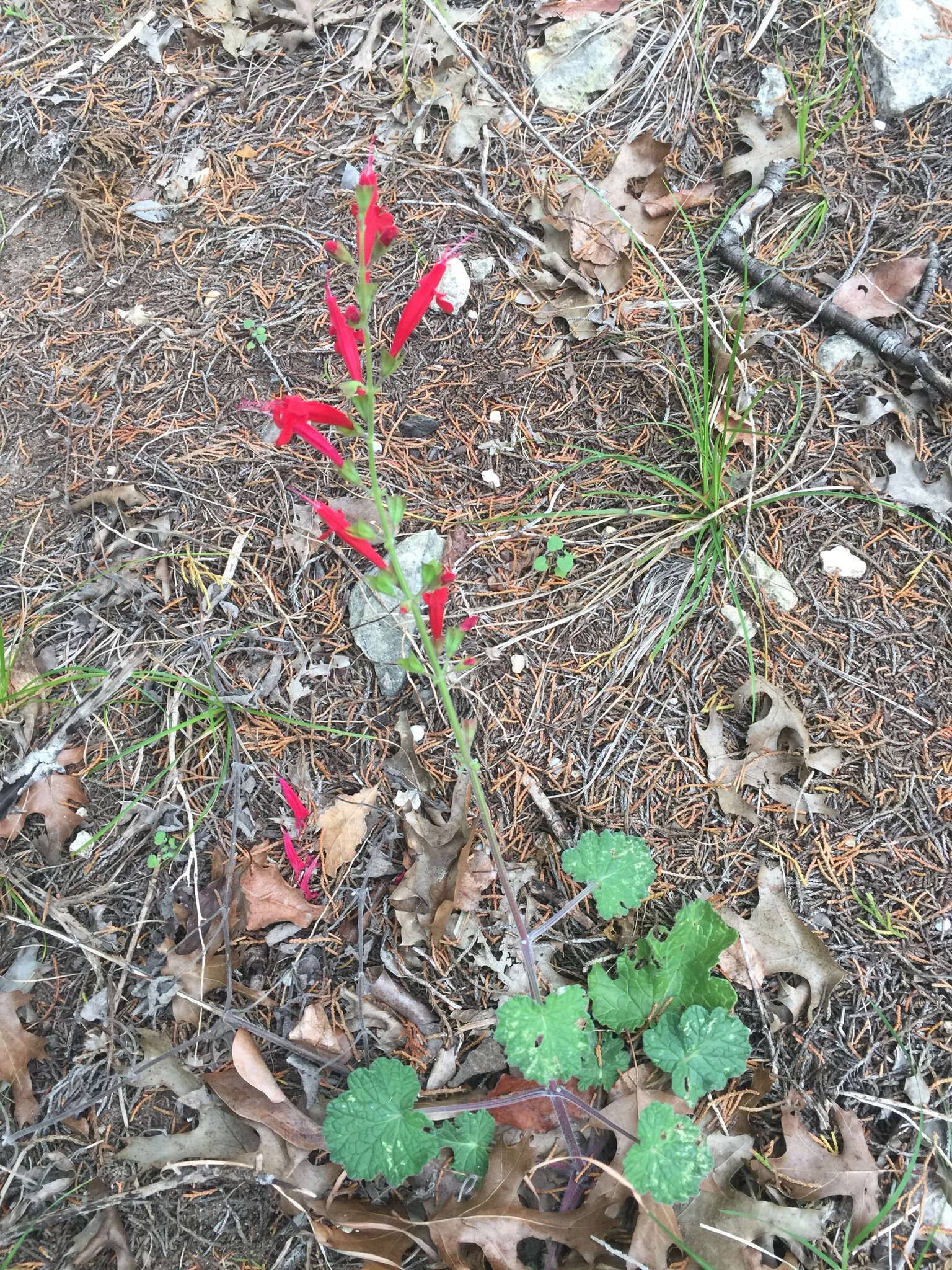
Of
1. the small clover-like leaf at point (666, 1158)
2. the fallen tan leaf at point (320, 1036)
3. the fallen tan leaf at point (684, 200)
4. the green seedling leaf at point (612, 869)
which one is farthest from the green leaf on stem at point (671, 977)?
the fallen tan leaf at point (684, 200)

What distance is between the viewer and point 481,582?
2254 mm

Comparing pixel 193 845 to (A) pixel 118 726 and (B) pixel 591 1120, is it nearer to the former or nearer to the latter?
(A) pixel 118 726

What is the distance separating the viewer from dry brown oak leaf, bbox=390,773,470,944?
1930 millimetres

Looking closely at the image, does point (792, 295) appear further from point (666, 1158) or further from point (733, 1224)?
point (733, 1224)

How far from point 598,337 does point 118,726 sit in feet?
5.97

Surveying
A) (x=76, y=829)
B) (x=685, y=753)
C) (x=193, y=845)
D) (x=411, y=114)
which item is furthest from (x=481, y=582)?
(x=411, y=114)

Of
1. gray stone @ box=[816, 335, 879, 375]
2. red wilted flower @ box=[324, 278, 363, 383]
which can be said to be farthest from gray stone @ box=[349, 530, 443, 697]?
gray stone @ box=[816, 335, 879, 375]

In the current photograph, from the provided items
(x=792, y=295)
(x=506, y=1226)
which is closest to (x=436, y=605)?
(x=506, y=1226)

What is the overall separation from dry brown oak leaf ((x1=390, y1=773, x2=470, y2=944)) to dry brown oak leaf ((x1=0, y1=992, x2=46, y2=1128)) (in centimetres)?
93

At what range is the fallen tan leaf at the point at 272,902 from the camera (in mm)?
1937

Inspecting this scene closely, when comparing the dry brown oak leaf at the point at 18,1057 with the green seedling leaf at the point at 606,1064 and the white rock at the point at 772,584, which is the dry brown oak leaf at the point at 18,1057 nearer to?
the green seedling leaf at the point at 606,1064

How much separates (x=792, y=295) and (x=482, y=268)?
964 millimetres

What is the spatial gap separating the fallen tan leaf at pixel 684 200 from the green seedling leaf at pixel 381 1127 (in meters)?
2.52

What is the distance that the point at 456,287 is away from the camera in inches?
98.7
